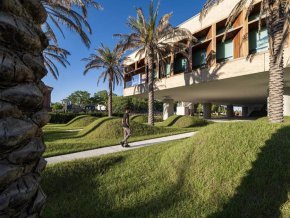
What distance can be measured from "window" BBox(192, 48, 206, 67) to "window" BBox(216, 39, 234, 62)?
7.41 feet

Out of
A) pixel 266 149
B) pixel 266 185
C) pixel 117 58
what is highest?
pixel 117 58

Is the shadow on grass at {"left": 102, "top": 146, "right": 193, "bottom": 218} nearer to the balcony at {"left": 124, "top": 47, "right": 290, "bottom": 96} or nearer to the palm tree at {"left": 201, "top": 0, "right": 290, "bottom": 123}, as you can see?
the palm tree at {"left": 201, "top": 0, "right": 290, "bottom": 123}

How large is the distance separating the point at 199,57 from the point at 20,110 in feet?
94.0

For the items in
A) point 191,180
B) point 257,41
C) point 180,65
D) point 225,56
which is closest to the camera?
point 191,180

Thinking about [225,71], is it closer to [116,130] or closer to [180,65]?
[116,130]

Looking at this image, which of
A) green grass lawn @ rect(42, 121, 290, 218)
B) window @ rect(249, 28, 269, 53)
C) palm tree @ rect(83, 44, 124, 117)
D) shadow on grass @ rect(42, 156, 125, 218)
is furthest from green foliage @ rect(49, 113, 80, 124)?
shadow on grass @ rect(42, 156, 125, 218)

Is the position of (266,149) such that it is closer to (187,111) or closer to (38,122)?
(38,122)

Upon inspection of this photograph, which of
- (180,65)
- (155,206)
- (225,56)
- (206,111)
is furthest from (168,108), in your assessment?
(155,206)

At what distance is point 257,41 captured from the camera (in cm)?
2217

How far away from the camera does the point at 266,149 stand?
8156mm

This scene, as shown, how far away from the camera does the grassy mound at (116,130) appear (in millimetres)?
17531

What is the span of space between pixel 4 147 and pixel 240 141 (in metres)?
8.24

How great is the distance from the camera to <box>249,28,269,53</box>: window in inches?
848

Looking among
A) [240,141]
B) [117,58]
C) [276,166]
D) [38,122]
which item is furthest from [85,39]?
[117,58]
